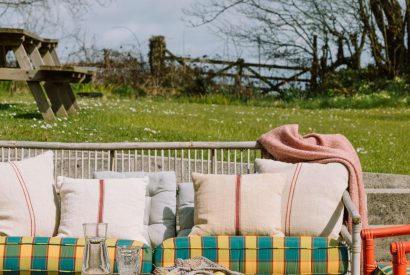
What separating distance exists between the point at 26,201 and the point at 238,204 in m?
1.14

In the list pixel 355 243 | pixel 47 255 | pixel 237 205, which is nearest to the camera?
pixel 355 243

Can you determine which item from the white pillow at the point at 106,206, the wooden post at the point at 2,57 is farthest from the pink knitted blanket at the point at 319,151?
the wooden post at the point at 2,57

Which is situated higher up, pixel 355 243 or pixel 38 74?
pixel 38 74

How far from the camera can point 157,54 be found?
16156mm

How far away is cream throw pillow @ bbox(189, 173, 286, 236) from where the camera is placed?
3.85m

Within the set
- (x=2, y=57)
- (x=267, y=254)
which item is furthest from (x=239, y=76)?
(x=267, y=254)

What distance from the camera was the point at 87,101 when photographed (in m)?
12.5

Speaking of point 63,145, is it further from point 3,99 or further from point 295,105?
point 295,105

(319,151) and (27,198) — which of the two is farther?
(319,151)

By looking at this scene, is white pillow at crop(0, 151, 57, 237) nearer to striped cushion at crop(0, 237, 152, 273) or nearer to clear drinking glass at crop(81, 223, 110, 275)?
striped cushion at crop(0, 237, 152, 273)

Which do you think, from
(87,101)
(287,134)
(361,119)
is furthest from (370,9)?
(287,134)

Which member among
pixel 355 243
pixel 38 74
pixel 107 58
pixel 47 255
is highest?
pixel 107 58

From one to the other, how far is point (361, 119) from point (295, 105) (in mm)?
3227

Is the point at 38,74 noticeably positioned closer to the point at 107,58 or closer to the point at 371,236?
the point at 371,236
